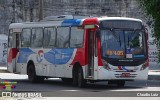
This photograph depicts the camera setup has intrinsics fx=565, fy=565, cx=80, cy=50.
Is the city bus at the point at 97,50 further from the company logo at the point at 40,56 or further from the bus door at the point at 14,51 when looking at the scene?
the bus door at the point at 14,51

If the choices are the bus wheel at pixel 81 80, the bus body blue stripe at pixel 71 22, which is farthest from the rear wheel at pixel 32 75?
the bus wheel at pixel 81 80

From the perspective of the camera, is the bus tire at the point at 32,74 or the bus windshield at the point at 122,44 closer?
the bus windshield at the point at 122,44

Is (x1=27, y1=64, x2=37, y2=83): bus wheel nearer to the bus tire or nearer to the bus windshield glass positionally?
the bus tire

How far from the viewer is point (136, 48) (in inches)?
941

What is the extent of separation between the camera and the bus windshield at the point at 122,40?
23.5 m

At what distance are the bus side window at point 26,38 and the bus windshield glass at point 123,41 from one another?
6.67m

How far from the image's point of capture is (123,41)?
77.8 feet

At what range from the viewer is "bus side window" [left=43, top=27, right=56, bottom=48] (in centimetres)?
2677

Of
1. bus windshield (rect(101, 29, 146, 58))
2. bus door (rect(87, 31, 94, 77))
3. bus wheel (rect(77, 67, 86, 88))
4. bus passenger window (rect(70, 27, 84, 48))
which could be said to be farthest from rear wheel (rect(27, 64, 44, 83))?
bus windshield (rect(101, 29, 146, 58))

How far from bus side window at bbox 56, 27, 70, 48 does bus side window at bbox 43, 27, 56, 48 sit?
0.46m

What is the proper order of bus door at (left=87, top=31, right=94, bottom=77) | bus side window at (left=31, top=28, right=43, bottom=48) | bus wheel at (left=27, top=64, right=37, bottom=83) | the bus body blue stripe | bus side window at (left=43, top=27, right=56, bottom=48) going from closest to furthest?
bus door at (left=87, top=31, right=94, bottom=77) → the bus body blue stripe → bus side window at (left=43, top=27, right=56, bottom=48) → bus side window at (left=31, top=28, right=43, bottom=48) → bus wheel at (left=27, top=64, right=37, bottom=83)

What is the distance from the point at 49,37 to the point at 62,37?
135 cm

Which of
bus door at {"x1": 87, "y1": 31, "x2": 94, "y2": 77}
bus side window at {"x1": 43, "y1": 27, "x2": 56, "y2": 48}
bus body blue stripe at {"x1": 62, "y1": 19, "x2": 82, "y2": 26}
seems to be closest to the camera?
bus door at {"x1": 87, "y1": 31, "x2": 94, "y2": 77}

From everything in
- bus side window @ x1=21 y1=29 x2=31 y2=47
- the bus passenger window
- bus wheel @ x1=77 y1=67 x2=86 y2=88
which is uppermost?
the bus passenger window
